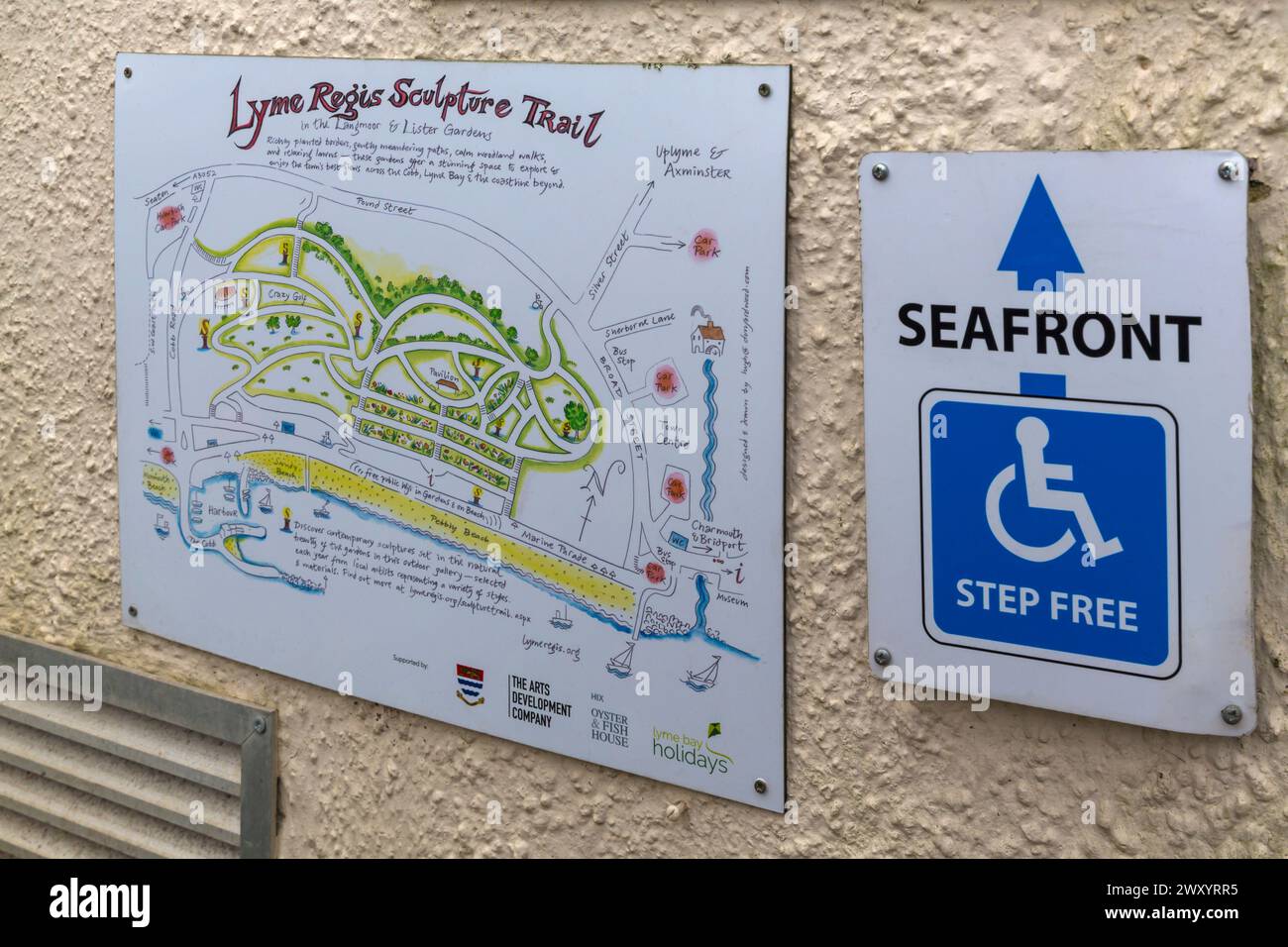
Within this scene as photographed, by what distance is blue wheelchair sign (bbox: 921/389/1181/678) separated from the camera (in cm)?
109

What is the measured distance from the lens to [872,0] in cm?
119

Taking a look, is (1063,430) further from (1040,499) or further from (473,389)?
(473,389)

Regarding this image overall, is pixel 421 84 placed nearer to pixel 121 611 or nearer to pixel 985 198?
pixel 985 198

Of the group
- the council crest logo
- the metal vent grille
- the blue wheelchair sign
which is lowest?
the metal vent grille

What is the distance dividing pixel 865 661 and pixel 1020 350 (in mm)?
350

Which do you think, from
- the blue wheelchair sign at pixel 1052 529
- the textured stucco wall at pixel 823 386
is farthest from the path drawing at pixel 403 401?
the blue wheelchair sign at pixel 1052 529

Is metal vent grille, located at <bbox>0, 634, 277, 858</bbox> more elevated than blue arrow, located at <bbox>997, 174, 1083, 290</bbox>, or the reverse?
blue arrow, located at <bbox>997, 174, 1083, 290</bbox>

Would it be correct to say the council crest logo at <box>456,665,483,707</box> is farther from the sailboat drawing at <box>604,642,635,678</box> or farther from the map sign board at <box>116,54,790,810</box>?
the sailboat drawing at <box>604,642,635,678</box>

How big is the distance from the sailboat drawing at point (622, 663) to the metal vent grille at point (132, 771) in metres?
0.53

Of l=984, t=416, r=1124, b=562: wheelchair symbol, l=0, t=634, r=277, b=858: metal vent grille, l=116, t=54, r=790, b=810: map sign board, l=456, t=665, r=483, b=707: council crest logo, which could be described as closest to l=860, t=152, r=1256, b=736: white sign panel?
l=984, t=416, r=1124, b=562: wheelchair symbol

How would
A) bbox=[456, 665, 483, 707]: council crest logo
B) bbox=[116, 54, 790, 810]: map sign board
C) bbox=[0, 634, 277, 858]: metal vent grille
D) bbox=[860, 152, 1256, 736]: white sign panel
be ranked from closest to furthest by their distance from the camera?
bbox=[860, 152, 1256, 736]: white sign panel → bbox=[116, 54, 790, 810]: map sign board → bbox=[456, 665, 483, 707]: council crest logo → bbox=[0, 634, 277, 858]: metal vent grille

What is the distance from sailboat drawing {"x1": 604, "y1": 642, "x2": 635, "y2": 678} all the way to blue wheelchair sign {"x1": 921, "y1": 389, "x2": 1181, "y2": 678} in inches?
13.4

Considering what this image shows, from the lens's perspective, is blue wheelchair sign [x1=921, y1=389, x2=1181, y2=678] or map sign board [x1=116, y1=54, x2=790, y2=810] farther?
map sign board [x1=116, y1=54, x2=790, y2=810]

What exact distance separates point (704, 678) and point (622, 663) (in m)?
0.10
